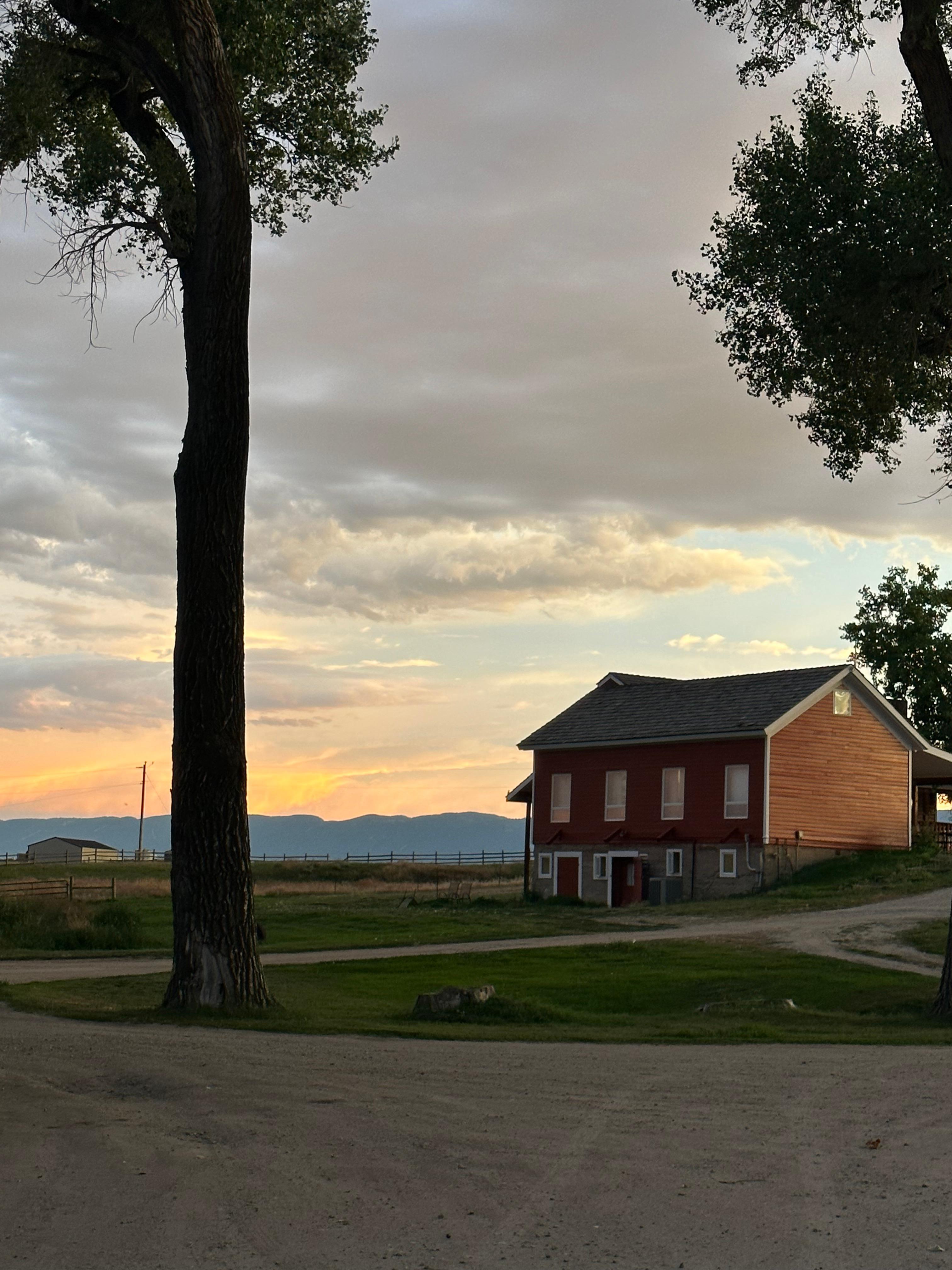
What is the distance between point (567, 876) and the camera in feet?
168

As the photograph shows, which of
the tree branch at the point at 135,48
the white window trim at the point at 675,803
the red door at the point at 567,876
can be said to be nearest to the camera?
the tree branch at the point at 135,48

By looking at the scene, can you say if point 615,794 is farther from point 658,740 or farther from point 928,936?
point 928,936

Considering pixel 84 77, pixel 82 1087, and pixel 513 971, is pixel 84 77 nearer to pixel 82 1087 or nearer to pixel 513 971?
pixel 82 1087

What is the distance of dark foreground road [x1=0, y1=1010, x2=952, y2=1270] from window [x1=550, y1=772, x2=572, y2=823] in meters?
39.2

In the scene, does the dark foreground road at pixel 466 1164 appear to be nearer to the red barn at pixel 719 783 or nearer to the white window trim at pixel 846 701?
the red barn at pixel 719 783

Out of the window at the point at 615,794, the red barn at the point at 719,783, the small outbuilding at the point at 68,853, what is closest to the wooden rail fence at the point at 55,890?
the red barn at the point at 719,783

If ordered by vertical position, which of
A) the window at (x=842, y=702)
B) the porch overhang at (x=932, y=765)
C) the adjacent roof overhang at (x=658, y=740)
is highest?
the window at (x=842, y=702)

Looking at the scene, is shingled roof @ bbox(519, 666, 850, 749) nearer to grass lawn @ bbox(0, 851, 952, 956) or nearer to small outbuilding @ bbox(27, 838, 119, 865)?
grass lawn @ bbox(0, 851, 952, 956)

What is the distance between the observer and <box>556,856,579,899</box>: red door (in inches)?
1998

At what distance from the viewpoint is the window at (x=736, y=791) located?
45.8m

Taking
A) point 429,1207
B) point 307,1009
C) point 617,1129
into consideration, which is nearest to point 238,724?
point 307,1009

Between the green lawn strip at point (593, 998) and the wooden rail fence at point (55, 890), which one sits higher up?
the green lawn strip at point (593, 998)

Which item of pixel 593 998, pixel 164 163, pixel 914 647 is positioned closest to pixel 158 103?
pixel 164 163

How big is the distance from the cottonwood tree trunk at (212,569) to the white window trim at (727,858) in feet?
103
